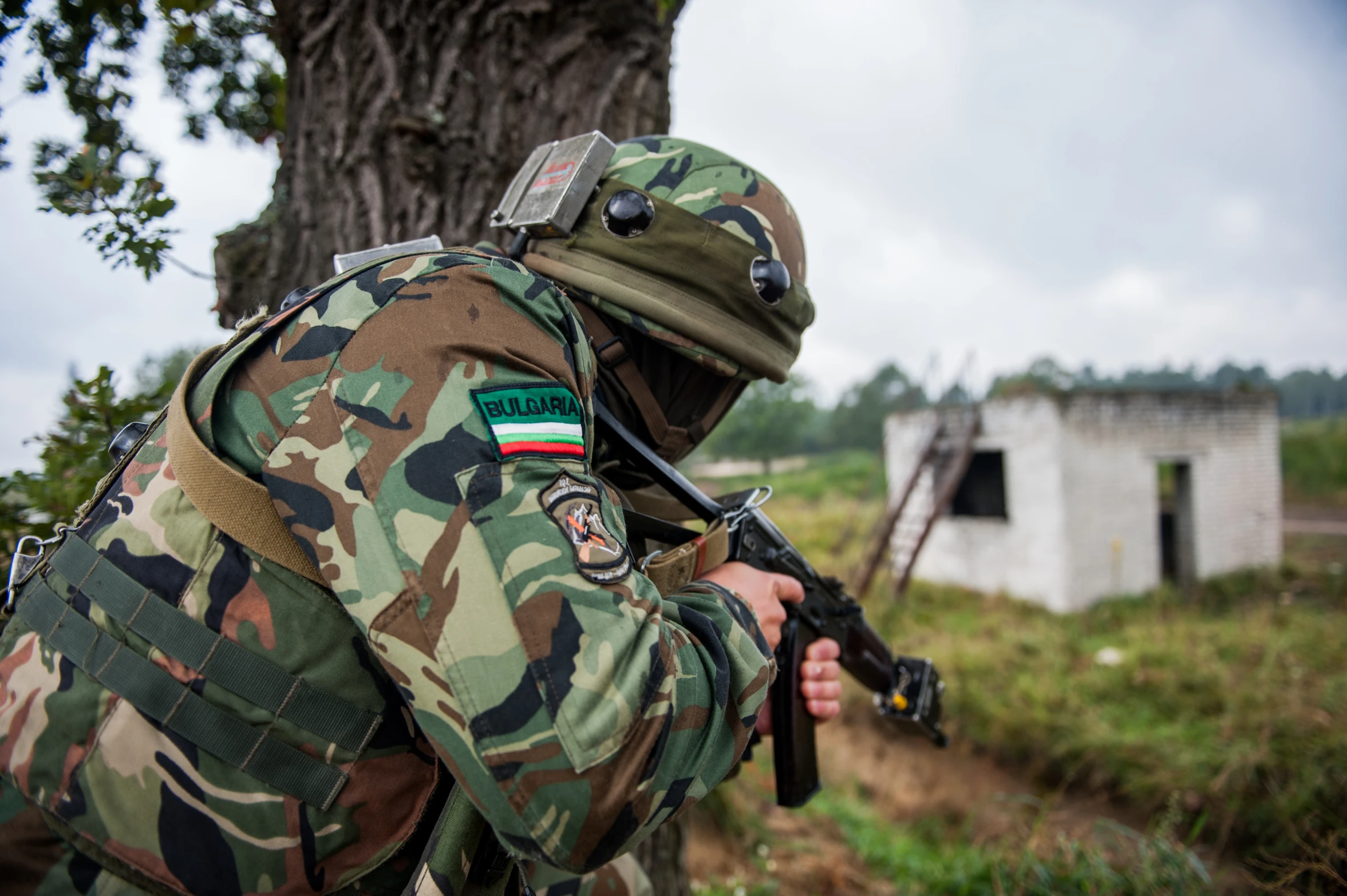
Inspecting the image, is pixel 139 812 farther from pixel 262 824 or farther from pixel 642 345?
pixel 642 345

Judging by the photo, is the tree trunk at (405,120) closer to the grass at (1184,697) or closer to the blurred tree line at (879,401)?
the grass at (1184,697)

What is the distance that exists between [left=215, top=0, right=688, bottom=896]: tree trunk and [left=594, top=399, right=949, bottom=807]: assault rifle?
63cm

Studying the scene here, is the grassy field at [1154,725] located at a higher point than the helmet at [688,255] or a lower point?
lower

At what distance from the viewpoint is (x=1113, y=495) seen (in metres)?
9.13

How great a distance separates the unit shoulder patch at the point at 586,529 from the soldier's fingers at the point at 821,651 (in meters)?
0.92

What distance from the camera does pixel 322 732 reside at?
94cm

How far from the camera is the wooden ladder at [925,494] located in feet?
32.2

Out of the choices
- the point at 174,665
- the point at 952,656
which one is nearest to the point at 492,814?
the point at 174,665

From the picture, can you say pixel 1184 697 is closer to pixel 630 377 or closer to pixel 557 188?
pixel 630 377

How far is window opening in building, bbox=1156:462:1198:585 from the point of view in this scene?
9578 millimetres

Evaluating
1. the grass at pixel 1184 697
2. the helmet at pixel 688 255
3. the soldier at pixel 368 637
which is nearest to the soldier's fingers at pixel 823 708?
the soldier at pixel 368 637

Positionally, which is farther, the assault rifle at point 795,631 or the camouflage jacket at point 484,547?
the assault rifle at point 795,631

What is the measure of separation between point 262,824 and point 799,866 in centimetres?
341

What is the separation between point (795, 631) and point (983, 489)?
9.99 meters
